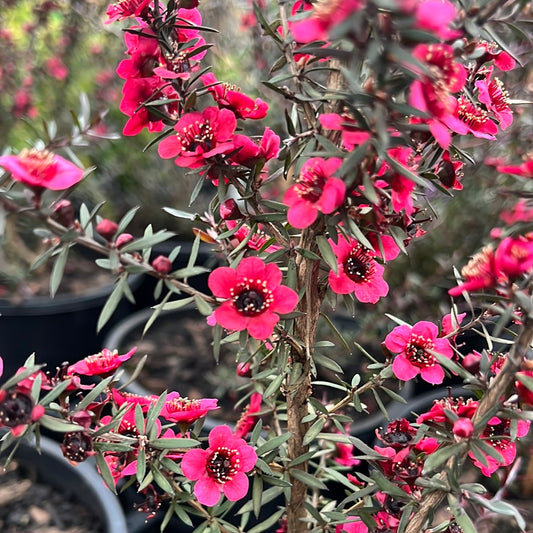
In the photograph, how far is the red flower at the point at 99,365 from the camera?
2.19 ft

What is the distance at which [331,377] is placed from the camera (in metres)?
1.70

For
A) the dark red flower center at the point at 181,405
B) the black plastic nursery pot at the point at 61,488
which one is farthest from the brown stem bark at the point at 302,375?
the black plastic nursery pot at the point at 61,488

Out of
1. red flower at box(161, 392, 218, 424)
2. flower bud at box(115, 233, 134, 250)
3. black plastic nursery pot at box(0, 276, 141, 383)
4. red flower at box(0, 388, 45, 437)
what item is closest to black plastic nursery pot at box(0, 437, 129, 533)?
black plastic nursery pot at box(0, 276, 141, 383)

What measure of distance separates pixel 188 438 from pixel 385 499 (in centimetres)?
24

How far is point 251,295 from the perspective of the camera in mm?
585

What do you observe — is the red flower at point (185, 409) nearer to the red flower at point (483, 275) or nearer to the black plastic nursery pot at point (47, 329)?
the red flower at point (483, 275)

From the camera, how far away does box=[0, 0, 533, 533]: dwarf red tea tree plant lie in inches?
18.9

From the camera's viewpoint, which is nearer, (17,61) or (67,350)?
(67,350)

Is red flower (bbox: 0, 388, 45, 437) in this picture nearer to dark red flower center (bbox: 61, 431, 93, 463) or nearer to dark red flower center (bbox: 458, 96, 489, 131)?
dark red flower center (bbox: 61, 431, 93, 463)

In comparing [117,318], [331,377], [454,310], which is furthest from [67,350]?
[454,310]

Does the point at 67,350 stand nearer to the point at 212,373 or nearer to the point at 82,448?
the point at 212,373

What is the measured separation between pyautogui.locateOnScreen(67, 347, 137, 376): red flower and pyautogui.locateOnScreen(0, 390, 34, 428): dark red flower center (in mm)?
103

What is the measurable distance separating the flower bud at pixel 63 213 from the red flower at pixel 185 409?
0.26 metres

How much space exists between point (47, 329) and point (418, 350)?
4.71ft
